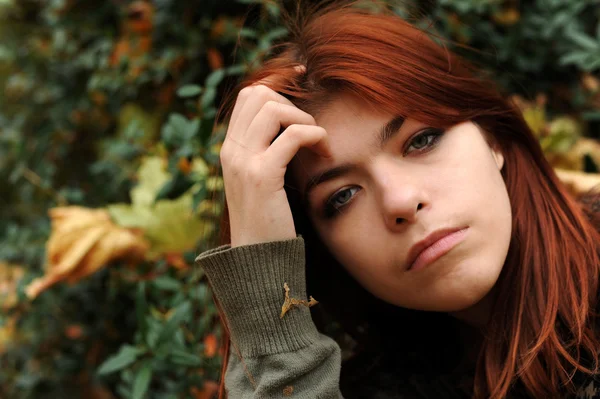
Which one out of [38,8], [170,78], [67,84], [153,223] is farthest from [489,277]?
[38,8]

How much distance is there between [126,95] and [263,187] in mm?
1138

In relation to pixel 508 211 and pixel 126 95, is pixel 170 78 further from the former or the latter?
pixel 508 211

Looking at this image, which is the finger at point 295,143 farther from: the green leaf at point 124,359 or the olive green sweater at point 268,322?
the green leaf at point 124,359

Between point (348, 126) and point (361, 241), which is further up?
point (348, 126)

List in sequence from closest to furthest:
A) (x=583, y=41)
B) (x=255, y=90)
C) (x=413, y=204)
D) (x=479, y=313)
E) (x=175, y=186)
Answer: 1. (x=413, y=204)
2. (x=255, y=90)
3. (x=479, y=313)
4. (x=175, y=186)
5. (x=583, y=41)

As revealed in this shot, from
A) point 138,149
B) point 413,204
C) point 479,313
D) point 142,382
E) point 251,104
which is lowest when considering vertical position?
point 142,382

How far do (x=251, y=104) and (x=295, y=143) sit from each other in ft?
0.42

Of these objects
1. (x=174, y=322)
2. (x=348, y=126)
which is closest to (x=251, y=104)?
(x=348, y=126)

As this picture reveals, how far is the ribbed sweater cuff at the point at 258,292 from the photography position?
1.12 metres

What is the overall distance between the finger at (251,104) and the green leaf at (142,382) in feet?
2.02

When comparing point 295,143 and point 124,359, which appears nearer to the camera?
point 295,143

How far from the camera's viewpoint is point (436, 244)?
1.10m

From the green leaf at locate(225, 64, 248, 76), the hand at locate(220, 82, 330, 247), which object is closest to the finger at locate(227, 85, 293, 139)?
the hand at locate(220, 82, 330, 247)

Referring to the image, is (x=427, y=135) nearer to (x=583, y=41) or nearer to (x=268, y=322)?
(x=268, y=322)
